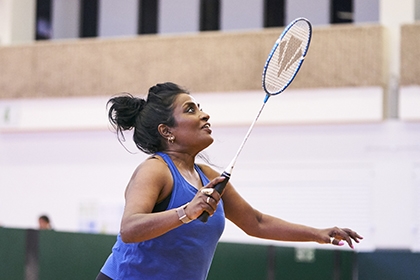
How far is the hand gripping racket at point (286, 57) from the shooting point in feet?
10.9

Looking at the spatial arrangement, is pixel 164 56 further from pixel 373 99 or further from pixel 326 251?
pixel 326 251

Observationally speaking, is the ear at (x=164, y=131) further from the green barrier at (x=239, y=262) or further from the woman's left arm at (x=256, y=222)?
the green barrier at (x=239, y=262)

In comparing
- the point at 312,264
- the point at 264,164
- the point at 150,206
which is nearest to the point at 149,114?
the point at 150,206

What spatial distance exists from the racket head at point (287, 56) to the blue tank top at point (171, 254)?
703mm

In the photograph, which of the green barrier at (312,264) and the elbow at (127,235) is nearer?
the elbow at (127,235)

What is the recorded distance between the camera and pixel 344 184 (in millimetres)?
10500

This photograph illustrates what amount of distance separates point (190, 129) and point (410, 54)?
308 inches

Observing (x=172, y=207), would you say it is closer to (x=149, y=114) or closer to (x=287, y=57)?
(x=149, y=114)

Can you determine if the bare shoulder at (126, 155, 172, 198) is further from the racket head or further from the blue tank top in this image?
the racket head

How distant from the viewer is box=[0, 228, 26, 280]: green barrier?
4.92m

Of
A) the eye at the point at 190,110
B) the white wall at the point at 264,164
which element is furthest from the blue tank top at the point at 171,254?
the white wall at the point at 264,164

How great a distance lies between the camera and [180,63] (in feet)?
37.0

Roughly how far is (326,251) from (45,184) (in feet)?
20.7

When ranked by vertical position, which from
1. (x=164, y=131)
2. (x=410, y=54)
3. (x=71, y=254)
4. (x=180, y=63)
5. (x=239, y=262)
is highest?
(x=410, y=54)
